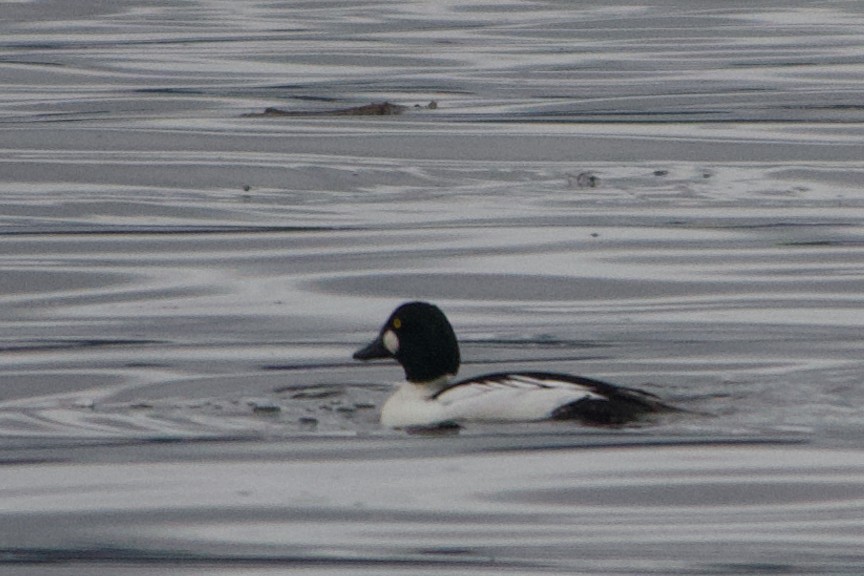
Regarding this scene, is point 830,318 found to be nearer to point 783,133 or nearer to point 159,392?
point 159,392

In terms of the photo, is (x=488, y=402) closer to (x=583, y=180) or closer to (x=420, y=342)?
(x=420, y=342)

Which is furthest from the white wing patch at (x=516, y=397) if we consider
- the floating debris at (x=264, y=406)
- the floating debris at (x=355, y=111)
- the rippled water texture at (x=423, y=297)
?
the floating debris at (x=355, y=111)

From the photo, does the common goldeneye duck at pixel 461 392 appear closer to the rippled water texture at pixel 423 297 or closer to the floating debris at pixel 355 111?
the rippled water texture at pixel 423 297

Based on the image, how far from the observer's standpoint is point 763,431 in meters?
9.41

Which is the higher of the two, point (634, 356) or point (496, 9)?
point (496, 9)

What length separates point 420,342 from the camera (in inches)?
415

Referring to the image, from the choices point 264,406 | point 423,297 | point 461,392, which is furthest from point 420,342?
point 423,297

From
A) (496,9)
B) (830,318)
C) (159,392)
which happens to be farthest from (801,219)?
(496,9)

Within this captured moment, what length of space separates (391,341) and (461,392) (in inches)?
23.8

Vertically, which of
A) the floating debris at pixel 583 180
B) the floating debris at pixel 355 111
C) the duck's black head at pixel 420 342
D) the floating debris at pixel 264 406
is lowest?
the floating debris at pixel 264 406

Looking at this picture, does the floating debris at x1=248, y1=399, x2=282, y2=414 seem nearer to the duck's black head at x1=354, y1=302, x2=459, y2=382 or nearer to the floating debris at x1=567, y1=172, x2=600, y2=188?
the duck's black head at x1=354, y1=302, x2=459, y2=382

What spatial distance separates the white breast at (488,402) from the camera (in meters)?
9.70

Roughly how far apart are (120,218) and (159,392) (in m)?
5.80

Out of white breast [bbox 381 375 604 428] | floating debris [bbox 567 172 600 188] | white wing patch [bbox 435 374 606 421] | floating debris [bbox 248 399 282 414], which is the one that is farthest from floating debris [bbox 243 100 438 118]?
white wing patch [bbox 435 374 606 421]
